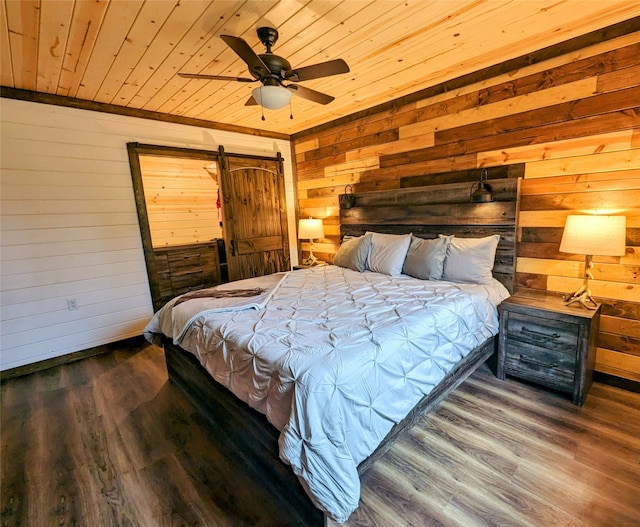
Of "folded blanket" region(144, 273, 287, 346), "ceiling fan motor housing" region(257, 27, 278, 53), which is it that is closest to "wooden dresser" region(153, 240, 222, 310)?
"folded blanket" region(144, 273, 287, 346)

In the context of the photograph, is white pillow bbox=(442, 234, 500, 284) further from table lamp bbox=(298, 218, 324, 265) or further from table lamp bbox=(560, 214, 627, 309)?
table lamp bbox=(298, 218, 324, 265)

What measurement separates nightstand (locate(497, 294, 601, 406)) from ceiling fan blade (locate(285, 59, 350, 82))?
2077 millimetres

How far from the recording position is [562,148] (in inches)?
94.3

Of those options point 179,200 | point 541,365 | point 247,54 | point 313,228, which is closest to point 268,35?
point 247,54

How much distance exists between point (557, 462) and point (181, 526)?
1.99 meters

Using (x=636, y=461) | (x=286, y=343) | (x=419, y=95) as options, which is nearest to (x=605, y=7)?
(x=419, y=95)

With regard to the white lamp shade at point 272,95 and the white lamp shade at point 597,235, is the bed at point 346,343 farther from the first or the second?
the white lamp shade at point 272,95

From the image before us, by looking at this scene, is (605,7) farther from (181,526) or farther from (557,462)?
(181,526)

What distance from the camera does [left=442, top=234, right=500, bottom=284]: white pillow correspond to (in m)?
2.61

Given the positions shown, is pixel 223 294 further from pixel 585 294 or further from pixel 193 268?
pixel 585 294

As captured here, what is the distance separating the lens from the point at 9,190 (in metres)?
2.79

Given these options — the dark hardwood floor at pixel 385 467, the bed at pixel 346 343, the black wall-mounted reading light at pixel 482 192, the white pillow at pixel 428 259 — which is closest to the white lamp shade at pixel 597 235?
the bed at pixel 346 343

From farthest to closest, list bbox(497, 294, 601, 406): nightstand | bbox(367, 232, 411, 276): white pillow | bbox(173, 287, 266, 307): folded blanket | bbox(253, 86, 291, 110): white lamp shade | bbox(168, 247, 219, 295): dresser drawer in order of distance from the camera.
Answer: bbox(168, 247, 219, 295): dresser drawer
bbox(367, 232, 411, 276): white pillow
bbox(173, 287, 266, 307): folded blanket
bbox(497, 294, 601, 406): nightstand
bbox(253, 86, 291, 110): white lamp shade

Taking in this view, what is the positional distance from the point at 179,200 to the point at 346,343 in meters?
4.71
